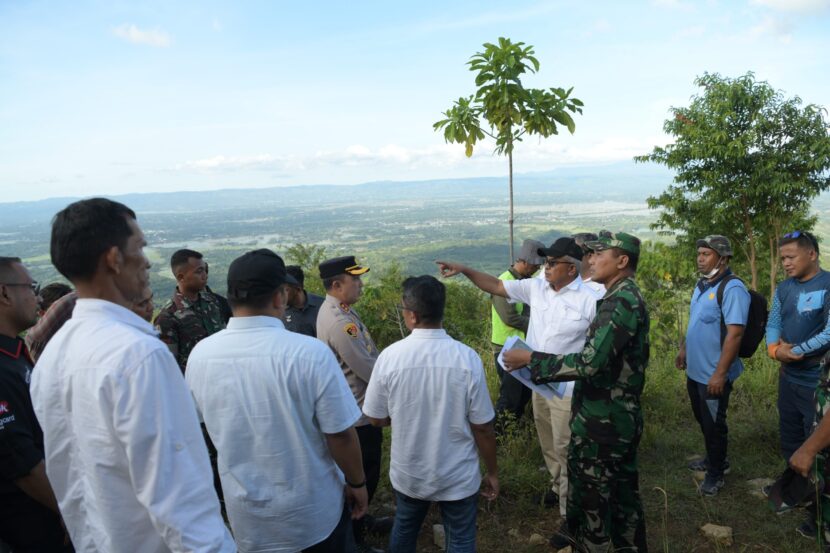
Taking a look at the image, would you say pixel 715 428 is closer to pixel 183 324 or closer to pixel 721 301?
pixel 721 301

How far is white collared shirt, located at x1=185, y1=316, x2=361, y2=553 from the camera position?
177 cm

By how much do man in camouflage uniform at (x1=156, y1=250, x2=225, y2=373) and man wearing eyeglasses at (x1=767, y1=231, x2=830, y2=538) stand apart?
12.5ft

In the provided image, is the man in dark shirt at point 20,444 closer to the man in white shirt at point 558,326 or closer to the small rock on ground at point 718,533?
the man in white shirt at point 558,326

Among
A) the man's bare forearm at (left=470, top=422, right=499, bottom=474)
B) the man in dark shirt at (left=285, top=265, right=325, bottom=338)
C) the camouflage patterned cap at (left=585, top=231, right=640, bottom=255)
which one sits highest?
the camouflage patterned cap at (left=585, top=231, right=640, bottom=255)

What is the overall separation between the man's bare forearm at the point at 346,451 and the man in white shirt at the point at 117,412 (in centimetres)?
63

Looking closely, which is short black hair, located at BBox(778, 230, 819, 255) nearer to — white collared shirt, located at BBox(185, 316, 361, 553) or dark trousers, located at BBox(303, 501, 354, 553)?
white collared shirt, located at BBox(185, 316, 361, 553)

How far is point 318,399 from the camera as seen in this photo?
1.79 metres

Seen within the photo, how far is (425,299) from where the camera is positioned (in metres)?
2.20

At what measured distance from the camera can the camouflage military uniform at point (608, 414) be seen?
2342mm

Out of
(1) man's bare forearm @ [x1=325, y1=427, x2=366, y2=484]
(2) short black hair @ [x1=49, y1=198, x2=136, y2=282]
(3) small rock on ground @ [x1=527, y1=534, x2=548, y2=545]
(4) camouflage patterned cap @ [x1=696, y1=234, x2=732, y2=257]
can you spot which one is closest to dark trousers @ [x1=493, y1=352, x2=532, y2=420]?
(3) small rock on ground @ [x1=527, y1=534, x2=548, y2=545]

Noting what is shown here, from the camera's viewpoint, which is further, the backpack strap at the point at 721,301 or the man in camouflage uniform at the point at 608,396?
the backpack strap at the point at 721,301

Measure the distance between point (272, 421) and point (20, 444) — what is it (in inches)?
35.3

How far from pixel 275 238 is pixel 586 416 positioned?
54.1 metres

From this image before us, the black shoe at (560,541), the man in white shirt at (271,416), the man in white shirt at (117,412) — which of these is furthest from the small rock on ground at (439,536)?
the man in white shirt at (117,412)
